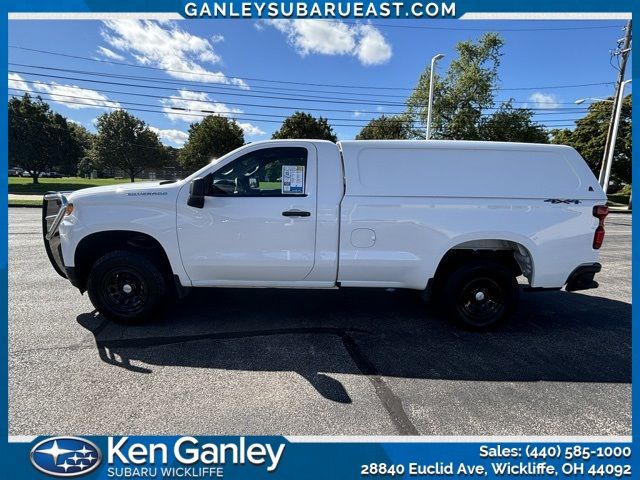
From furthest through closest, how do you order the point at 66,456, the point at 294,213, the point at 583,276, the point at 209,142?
the point at 209,142 → the point at 583,276 → the point at 294,213 → the point at 66,456

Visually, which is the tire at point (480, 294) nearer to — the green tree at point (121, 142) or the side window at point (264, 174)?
the side window at point (264, 174)

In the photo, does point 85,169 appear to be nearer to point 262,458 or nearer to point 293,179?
point 293,179

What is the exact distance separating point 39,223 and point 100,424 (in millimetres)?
12638

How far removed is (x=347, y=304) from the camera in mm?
4715

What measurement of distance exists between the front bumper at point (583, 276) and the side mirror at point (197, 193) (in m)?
4.10

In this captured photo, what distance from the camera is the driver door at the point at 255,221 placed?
3.66 metres

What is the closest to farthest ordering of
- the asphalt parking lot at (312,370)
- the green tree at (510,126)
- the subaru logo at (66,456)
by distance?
the subaru logo at (66,456), the asphalt parking lot at (312,370), the green tree at (510,126)

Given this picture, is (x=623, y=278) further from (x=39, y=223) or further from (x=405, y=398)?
(x=39, y=223)

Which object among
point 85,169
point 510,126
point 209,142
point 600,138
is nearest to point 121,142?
point 209,142

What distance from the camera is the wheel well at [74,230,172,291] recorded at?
3812mm

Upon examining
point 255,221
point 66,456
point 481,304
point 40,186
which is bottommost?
point 66,456

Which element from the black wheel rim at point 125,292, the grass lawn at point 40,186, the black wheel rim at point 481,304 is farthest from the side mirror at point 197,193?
the grass lawn at point 40,186

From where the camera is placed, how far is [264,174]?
12.6 ft

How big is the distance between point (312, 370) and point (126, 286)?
2334 millimetres
